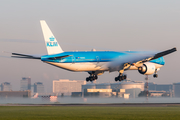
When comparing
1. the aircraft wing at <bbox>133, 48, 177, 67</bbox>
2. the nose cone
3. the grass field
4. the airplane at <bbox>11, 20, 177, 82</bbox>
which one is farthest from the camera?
the nose cone

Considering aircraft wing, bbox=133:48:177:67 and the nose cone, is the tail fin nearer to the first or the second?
aircraft wing, bbox=133:48:177:67

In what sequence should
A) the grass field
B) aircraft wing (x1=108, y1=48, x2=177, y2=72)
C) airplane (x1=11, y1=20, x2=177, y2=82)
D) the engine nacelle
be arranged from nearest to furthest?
the grass field < airplane (x1=11, y1=20, x2=177, y2=82) < aircraft wing (x1=108, y1=48, x2=177, y2=72) < the engine nacelle

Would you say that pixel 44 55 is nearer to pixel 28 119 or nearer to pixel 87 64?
pixel 87 64

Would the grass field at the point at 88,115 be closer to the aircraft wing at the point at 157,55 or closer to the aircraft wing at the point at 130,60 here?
the aircraft wing at the point at 157,55

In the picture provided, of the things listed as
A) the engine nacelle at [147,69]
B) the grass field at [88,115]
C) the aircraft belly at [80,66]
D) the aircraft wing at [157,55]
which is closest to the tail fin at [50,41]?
the aircraft belly at [80,66]

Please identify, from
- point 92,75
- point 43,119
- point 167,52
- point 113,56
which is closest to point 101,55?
point 113,56

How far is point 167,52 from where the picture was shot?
68062 mm

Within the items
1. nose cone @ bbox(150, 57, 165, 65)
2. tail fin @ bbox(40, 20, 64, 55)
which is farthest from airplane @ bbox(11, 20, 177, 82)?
nose cone @ bbox(150, 57, 165, 65)

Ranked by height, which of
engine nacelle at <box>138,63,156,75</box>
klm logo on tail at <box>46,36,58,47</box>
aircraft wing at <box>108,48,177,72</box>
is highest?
klm logo on tail at <box>46,36,58,47</box>

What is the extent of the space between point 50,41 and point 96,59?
35.8ft

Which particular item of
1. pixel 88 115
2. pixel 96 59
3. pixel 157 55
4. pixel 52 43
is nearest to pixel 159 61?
pixel 157 55

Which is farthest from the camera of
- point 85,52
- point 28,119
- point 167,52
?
point 85,52

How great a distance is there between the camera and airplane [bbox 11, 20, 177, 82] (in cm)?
6994

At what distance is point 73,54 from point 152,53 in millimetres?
17425
